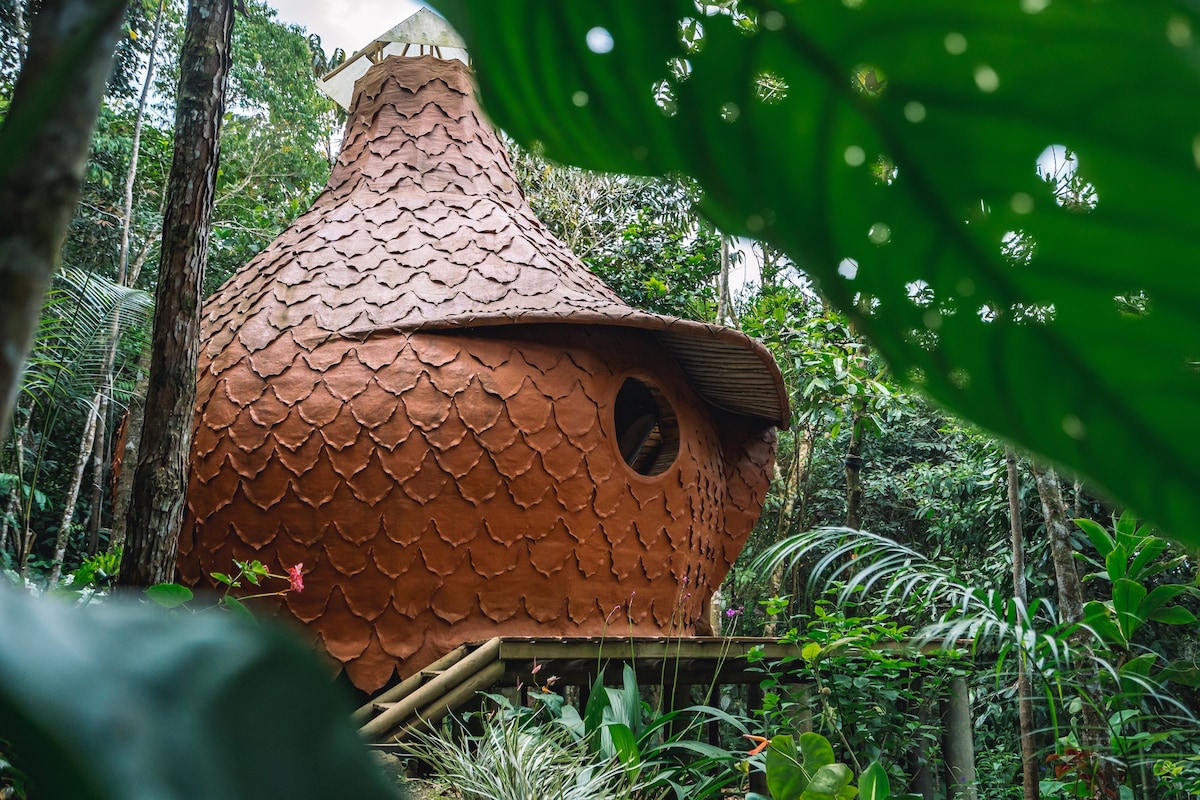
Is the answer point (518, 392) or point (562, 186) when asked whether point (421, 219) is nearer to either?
point (518, 392)

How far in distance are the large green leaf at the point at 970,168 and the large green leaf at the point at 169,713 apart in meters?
0.19

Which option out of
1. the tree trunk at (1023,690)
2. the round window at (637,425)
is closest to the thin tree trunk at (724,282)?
the round window at (637,425)

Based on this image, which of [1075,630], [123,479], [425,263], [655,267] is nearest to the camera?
[1075,630]

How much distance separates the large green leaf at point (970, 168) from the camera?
0.71 feet

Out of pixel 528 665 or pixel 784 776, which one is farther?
pixel 528 665

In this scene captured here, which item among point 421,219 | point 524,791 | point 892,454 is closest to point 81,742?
point 524,791

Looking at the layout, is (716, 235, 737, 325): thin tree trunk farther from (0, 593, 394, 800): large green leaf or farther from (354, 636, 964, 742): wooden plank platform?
(0, 593, 394, 800): large green leaf

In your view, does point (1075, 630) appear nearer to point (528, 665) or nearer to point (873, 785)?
point (873, 785)

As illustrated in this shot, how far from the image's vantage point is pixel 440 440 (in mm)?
3811

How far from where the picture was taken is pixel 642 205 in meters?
8.12

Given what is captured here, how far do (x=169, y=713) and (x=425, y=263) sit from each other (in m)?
4.26

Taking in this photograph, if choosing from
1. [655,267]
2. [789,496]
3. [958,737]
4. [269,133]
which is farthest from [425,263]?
[269,133]

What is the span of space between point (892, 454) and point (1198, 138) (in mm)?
11127

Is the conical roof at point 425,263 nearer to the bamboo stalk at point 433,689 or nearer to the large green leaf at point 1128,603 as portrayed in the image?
the bamboo stalk at point 433,689
